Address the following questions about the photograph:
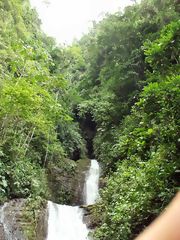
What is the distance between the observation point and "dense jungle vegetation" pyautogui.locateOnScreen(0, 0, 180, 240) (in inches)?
248

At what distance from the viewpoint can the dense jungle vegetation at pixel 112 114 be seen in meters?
6.29

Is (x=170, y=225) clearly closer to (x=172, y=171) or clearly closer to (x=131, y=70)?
(x=172, y=171)

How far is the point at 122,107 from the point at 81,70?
1379 centimetres

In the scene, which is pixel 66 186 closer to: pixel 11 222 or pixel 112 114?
pixel 112 114

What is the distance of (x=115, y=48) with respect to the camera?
16.6 m

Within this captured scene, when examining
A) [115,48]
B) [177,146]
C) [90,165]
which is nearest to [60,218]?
[90,165]

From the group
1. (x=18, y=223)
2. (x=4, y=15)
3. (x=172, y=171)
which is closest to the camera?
(x=172, y=171)

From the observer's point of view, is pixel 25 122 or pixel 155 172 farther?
pixel 25 122

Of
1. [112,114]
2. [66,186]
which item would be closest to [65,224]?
[66,186]

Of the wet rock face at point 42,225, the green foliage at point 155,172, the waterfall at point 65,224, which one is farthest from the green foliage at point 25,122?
the green foliage at point 155,172

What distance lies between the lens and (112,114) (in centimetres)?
1540

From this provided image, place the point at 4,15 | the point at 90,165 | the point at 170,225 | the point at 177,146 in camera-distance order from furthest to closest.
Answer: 1. the point at 4,15
2. the point at 90,165
3. the point at 177,146
4. the point at 170,225

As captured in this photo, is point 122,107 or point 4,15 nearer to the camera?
point 122,107

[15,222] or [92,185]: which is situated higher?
[92,185]
